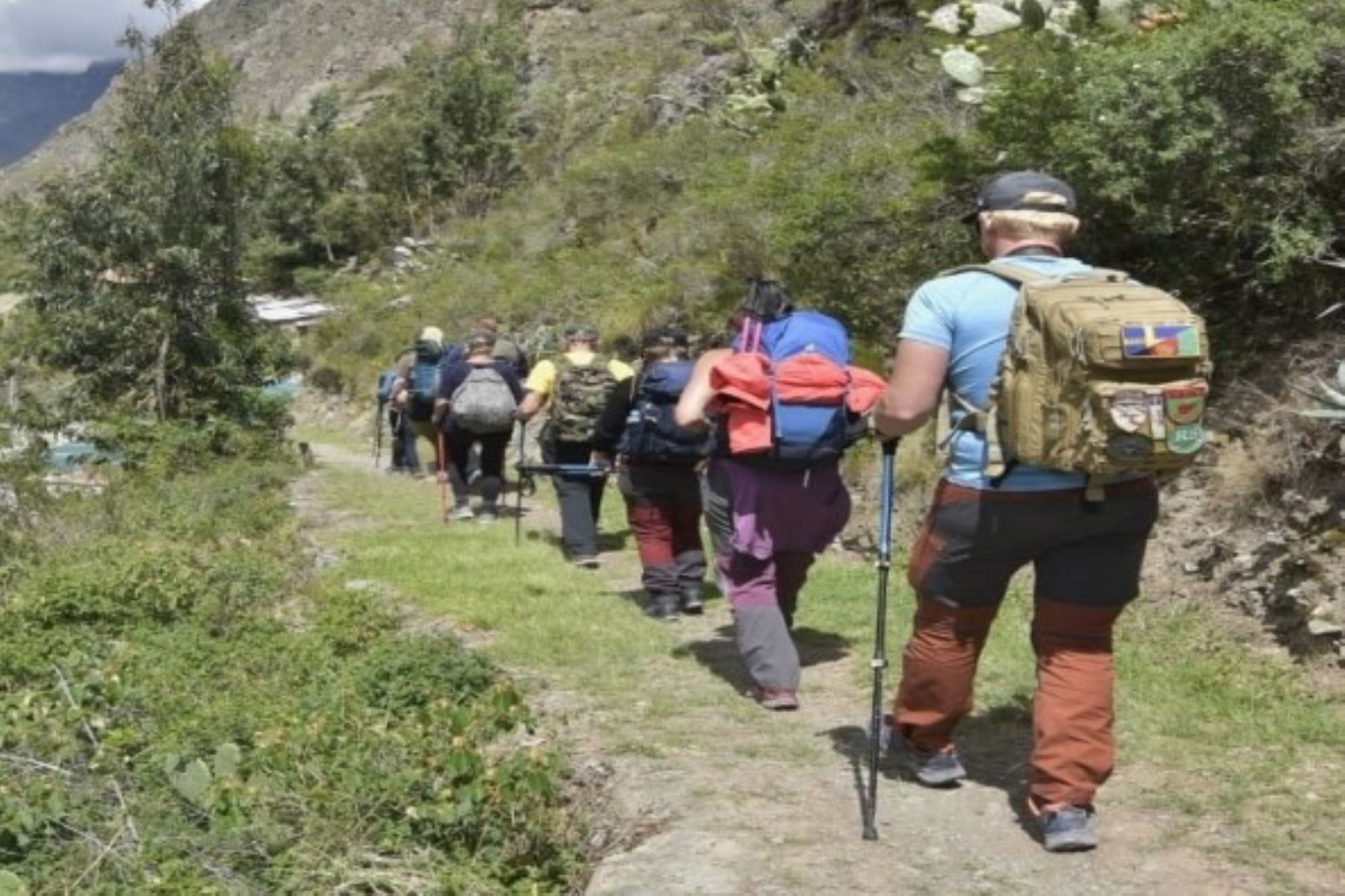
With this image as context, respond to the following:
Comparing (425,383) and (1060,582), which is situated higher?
(1060,582)

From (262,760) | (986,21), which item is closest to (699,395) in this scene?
(262,760)

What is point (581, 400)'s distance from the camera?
9508 millimetres

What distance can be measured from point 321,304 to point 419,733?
108 feet

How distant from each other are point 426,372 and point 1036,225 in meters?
9.85

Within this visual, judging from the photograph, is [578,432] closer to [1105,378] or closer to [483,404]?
[483,404]

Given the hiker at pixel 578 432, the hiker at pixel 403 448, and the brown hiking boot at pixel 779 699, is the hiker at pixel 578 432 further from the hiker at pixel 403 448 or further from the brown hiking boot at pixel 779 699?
the hiker at pixel 403 448

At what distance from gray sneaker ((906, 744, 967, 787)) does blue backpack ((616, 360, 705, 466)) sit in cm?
311

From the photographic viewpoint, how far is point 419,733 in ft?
16.4

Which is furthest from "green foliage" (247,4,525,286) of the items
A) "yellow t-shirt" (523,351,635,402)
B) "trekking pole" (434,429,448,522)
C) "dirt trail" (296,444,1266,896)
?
"dirt trail" (296,444,1266,896)

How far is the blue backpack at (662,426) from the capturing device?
766cm

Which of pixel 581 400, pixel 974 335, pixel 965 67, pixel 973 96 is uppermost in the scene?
pixel 965 67

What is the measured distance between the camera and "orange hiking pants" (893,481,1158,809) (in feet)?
13.8

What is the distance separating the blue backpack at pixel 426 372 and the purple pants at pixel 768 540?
781 centimetres

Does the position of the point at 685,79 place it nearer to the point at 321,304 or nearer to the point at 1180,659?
the point at 321,304
